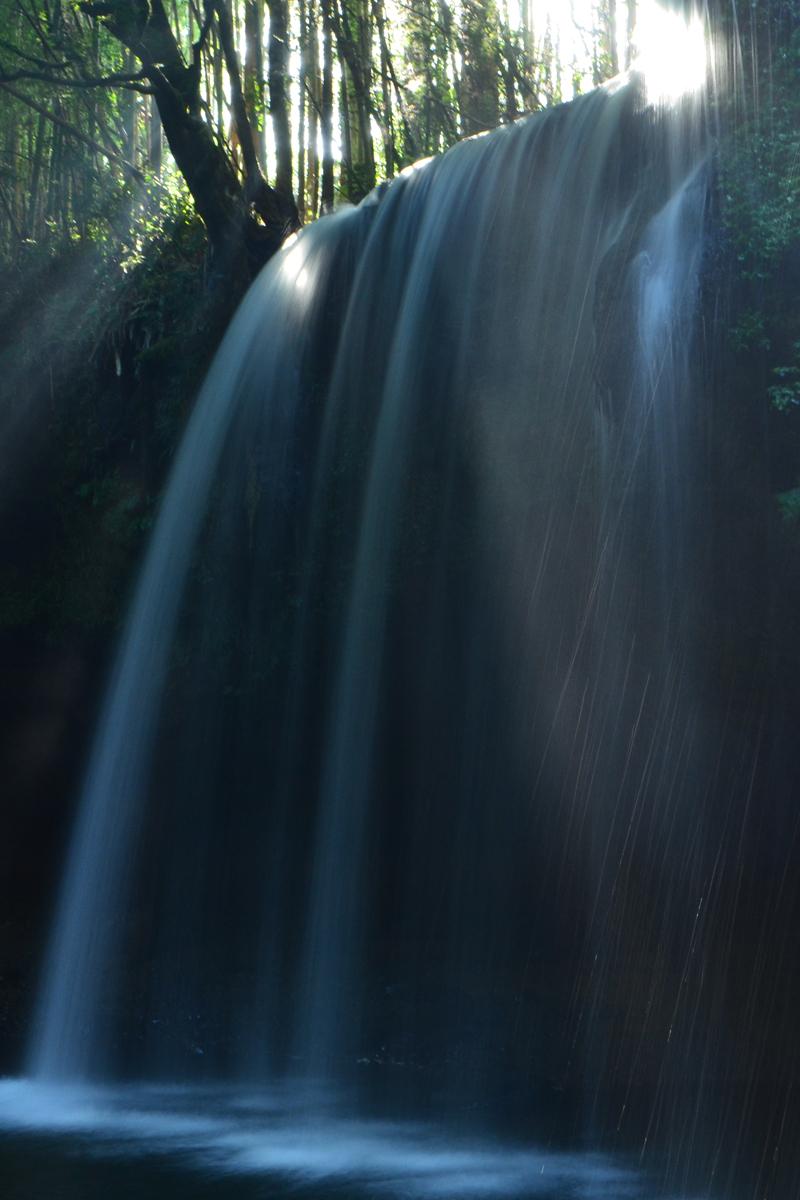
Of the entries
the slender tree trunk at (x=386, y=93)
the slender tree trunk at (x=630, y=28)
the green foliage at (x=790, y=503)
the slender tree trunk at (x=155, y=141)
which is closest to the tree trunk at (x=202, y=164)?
the slender tree trunk at (x=386, y=93)

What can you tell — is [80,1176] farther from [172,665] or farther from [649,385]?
[649,385]

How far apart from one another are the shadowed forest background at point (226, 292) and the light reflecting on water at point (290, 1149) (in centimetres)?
109

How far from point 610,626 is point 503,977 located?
7.29 feet

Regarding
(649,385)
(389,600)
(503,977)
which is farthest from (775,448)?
(503,977)

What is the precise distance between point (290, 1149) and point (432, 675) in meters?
2.73

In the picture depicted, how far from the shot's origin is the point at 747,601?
543 cm

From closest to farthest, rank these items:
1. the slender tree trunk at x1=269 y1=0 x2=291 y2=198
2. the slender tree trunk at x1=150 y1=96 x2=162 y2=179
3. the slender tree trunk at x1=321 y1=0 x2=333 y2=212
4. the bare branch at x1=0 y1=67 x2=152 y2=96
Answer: the bare branch at x1=0 y1=67 x2=152 y2=96
the slender tree trunk at x1=269 y1=0 x2=291 y2=198
the slender tree trunk at x1=321 y1=0 x2=333 y2=212
the slender tree trunk at x1=150 y1=96 x2=162 y2=179

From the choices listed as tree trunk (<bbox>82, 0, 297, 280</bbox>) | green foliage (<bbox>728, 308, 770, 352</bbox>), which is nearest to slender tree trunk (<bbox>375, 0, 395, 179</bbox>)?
tree trunk (<bbox>82, 0, 297, 280</bbox>)

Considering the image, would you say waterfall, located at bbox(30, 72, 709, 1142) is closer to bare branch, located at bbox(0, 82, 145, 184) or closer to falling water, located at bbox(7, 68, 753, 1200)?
falling water, located at bbox(7, 68, 753, 1200)

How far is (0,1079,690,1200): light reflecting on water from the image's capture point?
493 centimetres

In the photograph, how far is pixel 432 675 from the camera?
6750 mm

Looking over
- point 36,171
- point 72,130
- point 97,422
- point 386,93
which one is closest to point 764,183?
point 97,422

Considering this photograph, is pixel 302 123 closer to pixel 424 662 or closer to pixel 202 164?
pixel 202 164

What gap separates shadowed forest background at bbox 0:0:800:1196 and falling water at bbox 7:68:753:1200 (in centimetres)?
27
